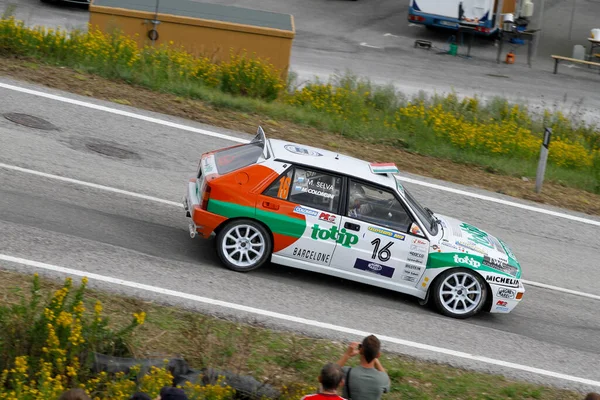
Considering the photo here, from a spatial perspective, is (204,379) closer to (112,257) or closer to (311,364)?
(311,364)

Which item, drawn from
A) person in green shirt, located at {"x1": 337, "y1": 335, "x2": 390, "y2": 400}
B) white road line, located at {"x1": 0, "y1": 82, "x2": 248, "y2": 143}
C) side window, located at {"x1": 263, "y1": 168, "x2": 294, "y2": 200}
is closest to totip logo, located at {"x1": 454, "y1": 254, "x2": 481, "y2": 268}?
side window, located at {"x1": 263, "y1": 168, "x2": 294, "y2": 200}

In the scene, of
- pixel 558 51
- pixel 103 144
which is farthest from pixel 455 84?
pixel 103 144

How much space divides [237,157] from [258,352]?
313 cm

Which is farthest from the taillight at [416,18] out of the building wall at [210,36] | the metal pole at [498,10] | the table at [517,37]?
the building wall at [210,36]

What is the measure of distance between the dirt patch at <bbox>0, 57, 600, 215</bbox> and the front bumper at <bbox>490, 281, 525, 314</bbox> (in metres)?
5.22

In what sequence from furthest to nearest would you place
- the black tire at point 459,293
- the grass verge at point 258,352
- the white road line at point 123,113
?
the white road line at point 123,113 → the black tire at point 459,293 → the grass verge at point 258,352

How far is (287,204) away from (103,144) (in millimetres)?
4874

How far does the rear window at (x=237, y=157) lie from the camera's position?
11281 mm

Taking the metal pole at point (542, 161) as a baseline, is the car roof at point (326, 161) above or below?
above

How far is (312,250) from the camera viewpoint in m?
11.2

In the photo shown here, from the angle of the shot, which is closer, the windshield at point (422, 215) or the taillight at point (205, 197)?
the taillight at point (205, 197)

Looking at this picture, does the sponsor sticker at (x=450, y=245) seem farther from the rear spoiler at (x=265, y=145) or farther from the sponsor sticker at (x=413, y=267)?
the rear spoiler at (x=265, y=145)

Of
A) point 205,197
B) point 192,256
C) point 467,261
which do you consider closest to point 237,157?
point 205,197

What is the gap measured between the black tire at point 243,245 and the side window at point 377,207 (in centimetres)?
123
